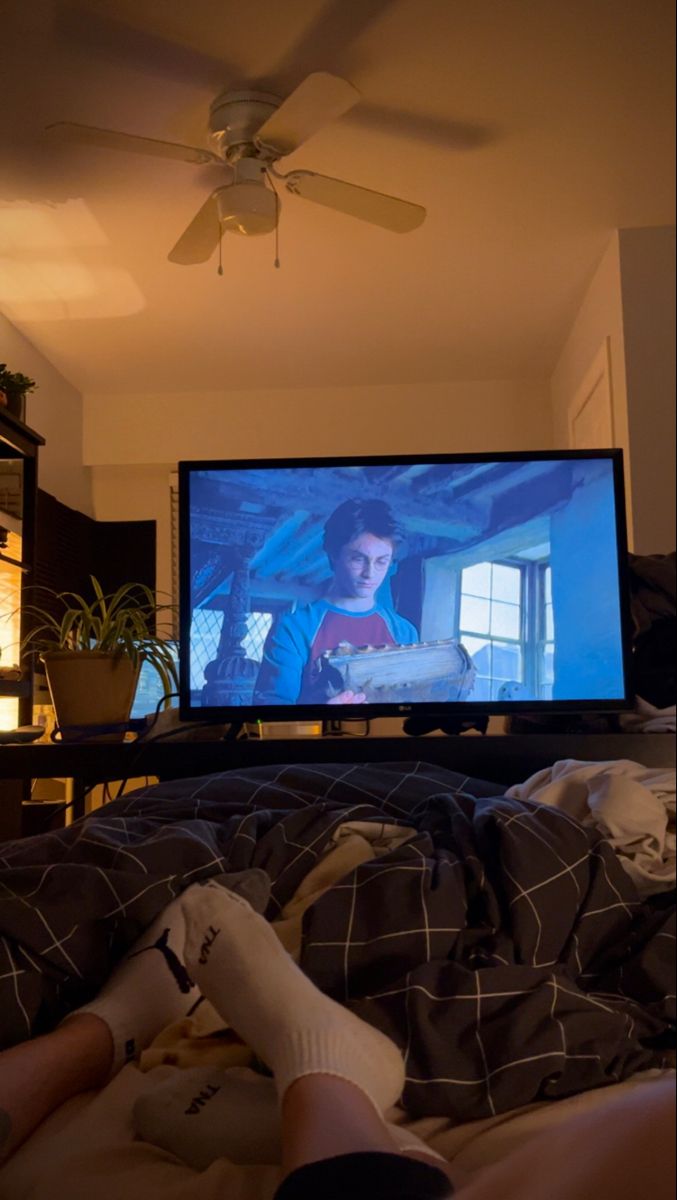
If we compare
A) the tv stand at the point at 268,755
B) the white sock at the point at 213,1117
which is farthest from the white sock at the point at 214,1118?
the tv stand at the point at 268,755

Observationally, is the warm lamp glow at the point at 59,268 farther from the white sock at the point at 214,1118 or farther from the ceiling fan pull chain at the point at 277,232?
the white sock at the point at 214,1118

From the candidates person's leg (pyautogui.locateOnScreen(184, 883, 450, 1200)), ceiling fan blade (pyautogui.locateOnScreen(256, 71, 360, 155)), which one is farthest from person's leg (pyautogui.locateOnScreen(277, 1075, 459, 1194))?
ceiling fan blade (pyautogui.locateOnScreen(256, 71, 360, 155))

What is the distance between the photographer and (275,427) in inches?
14.8

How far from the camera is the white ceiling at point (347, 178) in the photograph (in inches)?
7.6

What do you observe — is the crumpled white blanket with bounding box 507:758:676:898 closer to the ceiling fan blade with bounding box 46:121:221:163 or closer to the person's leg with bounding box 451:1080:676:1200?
the person's leg with bounding box 451:1080:676:1200

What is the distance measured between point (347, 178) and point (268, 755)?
0.72ft

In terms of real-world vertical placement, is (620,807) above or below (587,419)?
below

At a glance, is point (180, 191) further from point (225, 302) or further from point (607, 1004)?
point (607, 1004)

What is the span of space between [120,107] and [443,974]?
273 mm

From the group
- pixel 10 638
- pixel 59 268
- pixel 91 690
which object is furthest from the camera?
pixel 91 690

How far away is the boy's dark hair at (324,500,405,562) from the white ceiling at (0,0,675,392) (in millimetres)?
61

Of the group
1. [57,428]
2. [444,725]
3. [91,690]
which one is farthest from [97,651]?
[444,725]

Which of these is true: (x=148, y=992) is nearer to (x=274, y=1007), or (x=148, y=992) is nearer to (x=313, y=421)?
(x=274, y=1007)

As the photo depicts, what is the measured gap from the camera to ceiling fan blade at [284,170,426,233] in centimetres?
35
